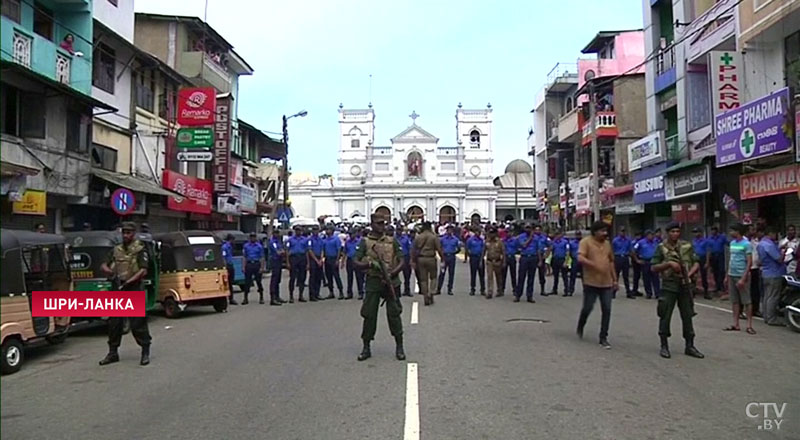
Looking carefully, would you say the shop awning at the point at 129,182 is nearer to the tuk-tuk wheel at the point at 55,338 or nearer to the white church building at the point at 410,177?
the tuk-tuk wheel at the point at 55,338

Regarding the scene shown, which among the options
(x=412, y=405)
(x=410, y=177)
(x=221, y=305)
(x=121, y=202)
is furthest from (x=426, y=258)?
(x=410, y=177)

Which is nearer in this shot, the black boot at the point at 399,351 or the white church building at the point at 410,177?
the black boot at the point at 399,351

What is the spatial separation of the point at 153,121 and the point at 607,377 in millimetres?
21706

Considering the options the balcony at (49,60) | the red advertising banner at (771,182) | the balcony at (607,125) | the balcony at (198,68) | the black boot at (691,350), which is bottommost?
the black boot at (691,350)

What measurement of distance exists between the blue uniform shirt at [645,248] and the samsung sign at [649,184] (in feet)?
22.0

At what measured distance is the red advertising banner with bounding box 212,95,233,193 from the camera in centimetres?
→ 2891

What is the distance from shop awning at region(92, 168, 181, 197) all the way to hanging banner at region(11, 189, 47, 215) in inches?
119

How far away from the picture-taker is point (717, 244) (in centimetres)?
1656

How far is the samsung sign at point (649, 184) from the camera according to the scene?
23.4 metres

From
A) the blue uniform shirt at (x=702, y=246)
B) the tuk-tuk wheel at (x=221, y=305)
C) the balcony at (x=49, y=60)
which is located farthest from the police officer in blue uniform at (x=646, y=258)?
the balcony at (x=49, y=60)

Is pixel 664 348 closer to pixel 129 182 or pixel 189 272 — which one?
pixel 189 272

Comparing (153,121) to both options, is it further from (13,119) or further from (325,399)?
(325,399)

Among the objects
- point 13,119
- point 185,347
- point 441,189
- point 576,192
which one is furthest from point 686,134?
point 441,189

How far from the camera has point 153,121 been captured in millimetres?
25438
